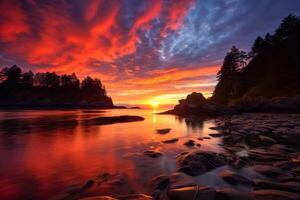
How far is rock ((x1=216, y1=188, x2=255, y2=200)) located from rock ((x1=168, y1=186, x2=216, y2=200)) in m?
0.20

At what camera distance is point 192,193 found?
4930 millimetres

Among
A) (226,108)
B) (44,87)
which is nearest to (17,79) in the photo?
(44,87)

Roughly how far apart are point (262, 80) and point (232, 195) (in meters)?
70.3

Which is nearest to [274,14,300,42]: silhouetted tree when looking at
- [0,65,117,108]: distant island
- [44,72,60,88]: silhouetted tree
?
[0,65,117,108]: distant island

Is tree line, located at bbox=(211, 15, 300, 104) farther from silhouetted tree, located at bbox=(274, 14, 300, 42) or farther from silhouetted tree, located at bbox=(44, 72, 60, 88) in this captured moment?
silhouetted tree, located at bbox=(44, 72, 60, 88)

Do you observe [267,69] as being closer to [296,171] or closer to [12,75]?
[296,171]

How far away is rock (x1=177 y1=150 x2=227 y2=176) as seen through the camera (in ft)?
23.6

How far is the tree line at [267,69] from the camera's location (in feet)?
175

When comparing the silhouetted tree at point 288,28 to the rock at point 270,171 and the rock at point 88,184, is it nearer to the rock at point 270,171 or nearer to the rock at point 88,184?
the rock at point 270,171

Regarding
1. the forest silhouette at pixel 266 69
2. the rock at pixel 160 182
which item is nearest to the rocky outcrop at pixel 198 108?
the forest silhouette at pixel 266 69

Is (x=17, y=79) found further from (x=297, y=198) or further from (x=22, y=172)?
(x=297, y=198)

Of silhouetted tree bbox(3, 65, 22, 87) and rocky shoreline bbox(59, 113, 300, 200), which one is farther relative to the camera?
silhouetted tree bbox(3, 65, 22, 87)

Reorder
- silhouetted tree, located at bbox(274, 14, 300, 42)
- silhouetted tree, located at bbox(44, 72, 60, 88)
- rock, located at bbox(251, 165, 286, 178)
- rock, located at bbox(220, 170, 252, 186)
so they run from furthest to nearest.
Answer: silhouetted tree, located at bbox(44, 72, 60, 88) < silhouetted tree, located at bbox(274, 14, 300, 42) < rock, located at bbox(251, 165, 286, 178) < rock, located at bbox(220, 170, 252, 186)

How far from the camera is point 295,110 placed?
36.7 meters
